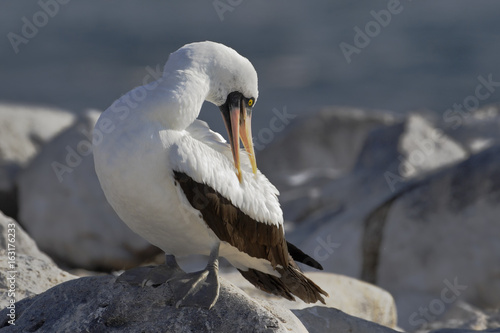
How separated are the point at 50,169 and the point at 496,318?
7.34m

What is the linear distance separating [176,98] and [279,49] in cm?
3076

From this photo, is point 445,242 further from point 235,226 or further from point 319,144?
point 319,144

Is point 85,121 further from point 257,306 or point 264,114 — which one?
point 264,114

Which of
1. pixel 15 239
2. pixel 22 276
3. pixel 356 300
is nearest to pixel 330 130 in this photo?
pixel 356 300

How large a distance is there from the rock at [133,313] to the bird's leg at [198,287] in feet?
0.17

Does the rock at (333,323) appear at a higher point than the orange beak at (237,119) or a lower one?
lower

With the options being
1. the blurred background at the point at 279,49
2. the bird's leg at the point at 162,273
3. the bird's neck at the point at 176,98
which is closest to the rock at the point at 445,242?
the bird's leg at the point at 162,273

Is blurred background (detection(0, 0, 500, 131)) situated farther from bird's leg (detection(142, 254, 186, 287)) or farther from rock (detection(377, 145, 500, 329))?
bird's leg (detection(142, 254, 186, 287))

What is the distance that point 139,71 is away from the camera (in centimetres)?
3291

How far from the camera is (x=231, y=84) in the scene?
6238 mm

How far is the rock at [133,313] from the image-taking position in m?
5.42

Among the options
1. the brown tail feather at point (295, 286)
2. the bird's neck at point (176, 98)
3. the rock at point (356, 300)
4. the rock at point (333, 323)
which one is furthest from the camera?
the rock at point (356, 300)

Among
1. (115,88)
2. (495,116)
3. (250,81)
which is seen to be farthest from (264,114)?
(250,81)

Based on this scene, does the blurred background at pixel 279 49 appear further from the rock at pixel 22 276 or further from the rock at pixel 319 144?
the rock at pixel 22 276
